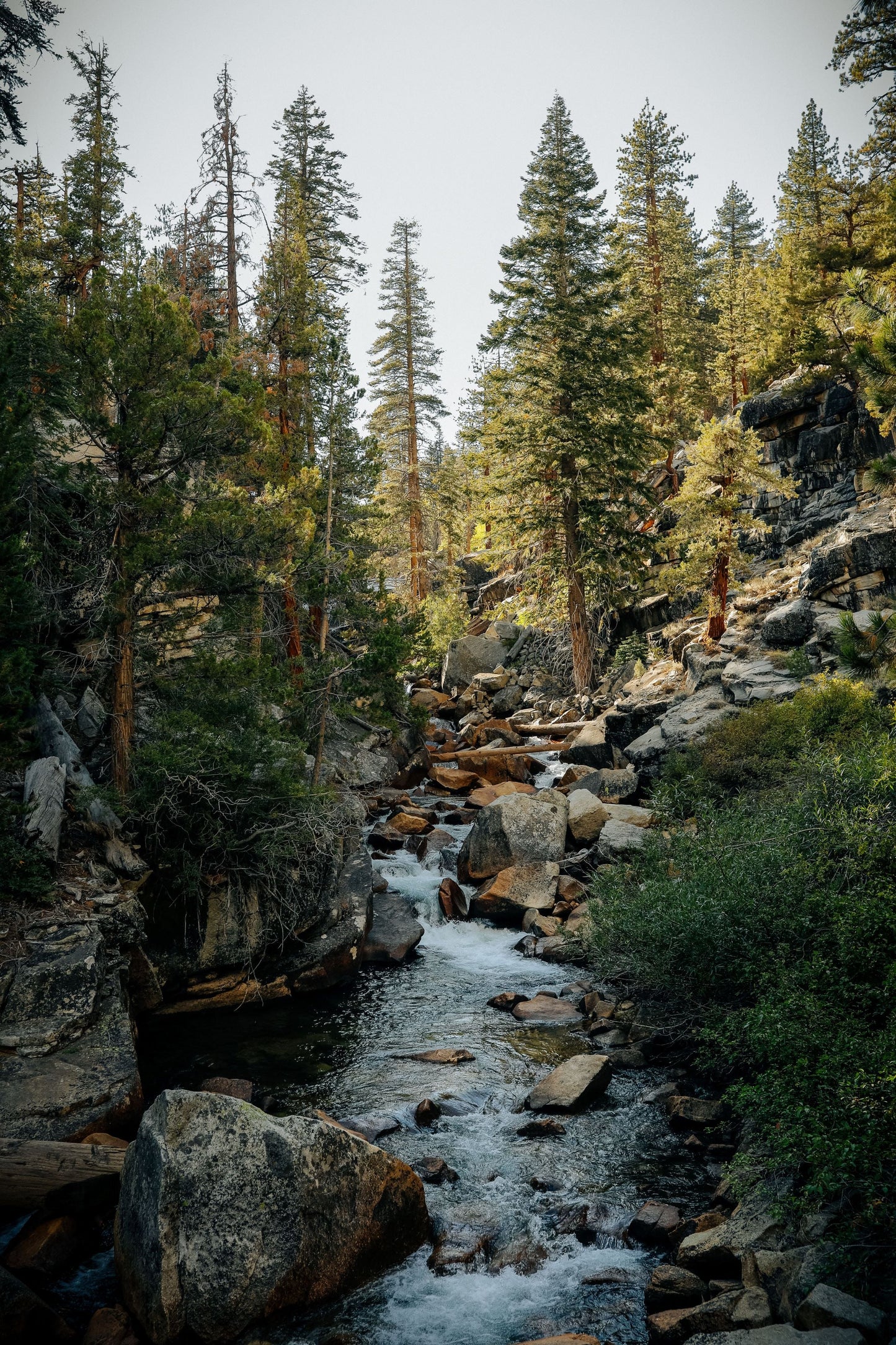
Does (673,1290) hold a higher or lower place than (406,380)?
lower

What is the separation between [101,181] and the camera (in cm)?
2177

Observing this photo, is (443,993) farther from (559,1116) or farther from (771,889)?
(771,889)

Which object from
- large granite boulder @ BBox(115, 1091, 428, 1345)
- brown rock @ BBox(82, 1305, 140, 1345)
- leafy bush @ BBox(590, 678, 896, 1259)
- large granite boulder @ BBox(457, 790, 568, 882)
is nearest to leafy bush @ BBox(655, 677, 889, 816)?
leafy bush @ BBox(590, 678, 896, 1259)

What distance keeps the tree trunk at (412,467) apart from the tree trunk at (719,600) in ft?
43.5

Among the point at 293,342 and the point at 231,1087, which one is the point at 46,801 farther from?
the point at 293,342

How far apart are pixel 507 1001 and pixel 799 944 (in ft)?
15.6

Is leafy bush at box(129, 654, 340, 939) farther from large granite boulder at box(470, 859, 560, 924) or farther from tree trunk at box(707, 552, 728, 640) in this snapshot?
tree trunk at box(707, 552, 728, 640)

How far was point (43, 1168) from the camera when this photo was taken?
6410 mm

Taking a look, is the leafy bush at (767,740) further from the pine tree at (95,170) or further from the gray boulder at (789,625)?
the pine tree at (95,170)

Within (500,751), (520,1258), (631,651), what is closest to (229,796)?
(520,1258)

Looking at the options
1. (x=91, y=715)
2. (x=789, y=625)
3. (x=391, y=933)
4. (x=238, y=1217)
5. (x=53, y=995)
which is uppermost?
(x=789, y=625)

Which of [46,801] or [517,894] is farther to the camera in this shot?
[517,894]

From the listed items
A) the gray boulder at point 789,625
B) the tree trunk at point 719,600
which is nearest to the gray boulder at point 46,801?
the gray boulder at point 789,625

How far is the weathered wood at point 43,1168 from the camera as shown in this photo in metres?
6.35
